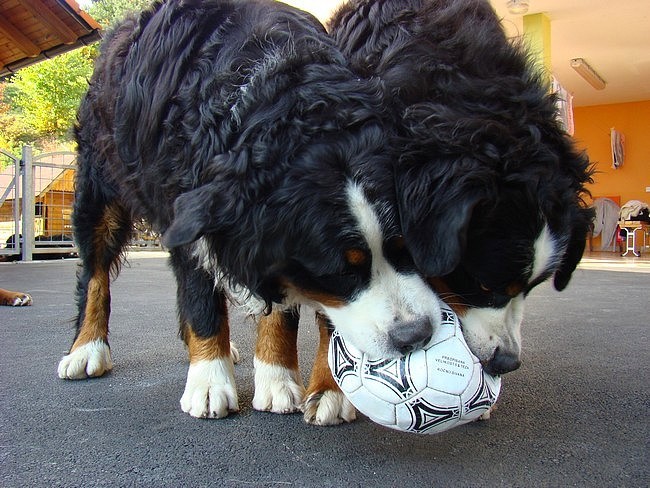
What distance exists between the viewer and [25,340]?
3.18 meters

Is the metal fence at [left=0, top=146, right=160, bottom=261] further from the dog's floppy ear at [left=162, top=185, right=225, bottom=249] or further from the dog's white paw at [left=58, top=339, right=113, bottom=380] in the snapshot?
the dog's floppy ear at [left=162, top=185, right=225, bottom=249]

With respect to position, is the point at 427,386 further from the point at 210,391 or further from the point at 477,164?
the point at 210,391

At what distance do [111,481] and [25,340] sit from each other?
6.95 ft

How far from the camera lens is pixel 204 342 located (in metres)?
1.97

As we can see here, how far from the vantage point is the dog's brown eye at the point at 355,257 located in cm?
147

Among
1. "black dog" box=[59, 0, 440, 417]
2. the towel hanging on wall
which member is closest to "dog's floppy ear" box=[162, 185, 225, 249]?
"black dog" box=[59, 0, 440, 417]

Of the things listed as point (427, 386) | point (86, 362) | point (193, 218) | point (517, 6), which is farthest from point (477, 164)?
point (517, 6)

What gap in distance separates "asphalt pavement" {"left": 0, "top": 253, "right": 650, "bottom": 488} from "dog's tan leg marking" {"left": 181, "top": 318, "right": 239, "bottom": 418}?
0.05m

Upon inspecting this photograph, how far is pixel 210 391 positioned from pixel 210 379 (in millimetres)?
46

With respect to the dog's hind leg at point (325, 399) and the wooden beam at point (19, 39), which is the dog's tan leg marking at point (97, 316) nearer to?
the dog's hind leg at point (325, 399)

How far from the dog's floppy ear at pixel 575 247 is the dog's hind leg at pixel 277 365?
0.88 m

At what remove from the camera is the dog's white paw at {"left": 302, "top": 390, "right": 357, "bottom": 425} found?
179 centimetres

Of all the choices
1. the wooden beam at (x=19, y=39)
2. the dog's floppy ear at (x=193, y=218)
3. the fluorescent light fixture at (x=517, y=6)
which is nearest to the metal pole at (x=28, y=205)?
the wooden beam at (x=19, y=39)

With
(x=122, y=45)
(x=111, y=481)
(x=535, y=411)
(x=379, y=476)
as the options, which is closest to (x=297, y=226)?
(x=379, y=476)
